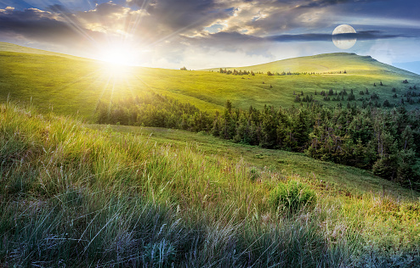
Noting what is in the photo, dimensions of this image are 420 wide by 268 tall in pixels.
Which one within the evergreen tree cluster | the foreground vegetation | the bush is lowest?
the evergreen tree cluster

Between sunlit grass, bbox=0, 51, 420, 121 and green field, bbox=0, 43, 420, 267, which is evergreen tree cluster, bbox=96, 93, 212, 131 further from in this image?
green field, bbox=0, 43, 420, 267

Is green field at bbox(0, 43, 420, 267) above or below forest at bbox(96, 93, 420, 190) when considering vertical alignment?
above

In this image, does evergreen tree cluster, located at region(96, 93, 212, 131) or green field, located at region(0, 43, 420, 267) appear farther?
evergreen tree cluster, located at region(96, 93, 212, 131)

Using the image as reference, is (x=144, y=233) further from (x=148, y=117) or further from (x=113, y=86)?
(x=113, y=86)

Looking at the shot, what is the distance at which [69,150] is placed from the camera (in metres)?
4.20

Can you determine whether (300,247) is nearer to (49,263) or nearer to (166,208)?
(166,208)

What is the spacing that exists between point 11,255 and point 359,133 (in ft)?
182

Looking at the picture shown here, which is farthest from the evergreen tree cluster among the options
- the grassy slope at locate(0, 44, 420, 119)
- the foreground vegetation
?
the foreground vegetation

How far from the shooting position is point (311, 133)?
4503 cm

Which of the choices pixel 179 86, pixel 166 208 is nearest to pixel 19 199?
pixel 166 208

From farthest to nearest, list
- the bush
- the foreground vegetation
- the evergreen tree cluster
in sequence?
the evergreen tree cluster, the bush, the foreground vegetation

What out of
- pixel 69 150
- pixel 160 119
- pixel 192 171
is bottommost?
pixel 160 119

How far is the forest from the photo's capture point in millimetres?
39031

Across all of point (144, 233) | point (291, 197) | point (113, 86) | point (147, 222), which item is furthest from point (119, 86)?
point (144, 233)
